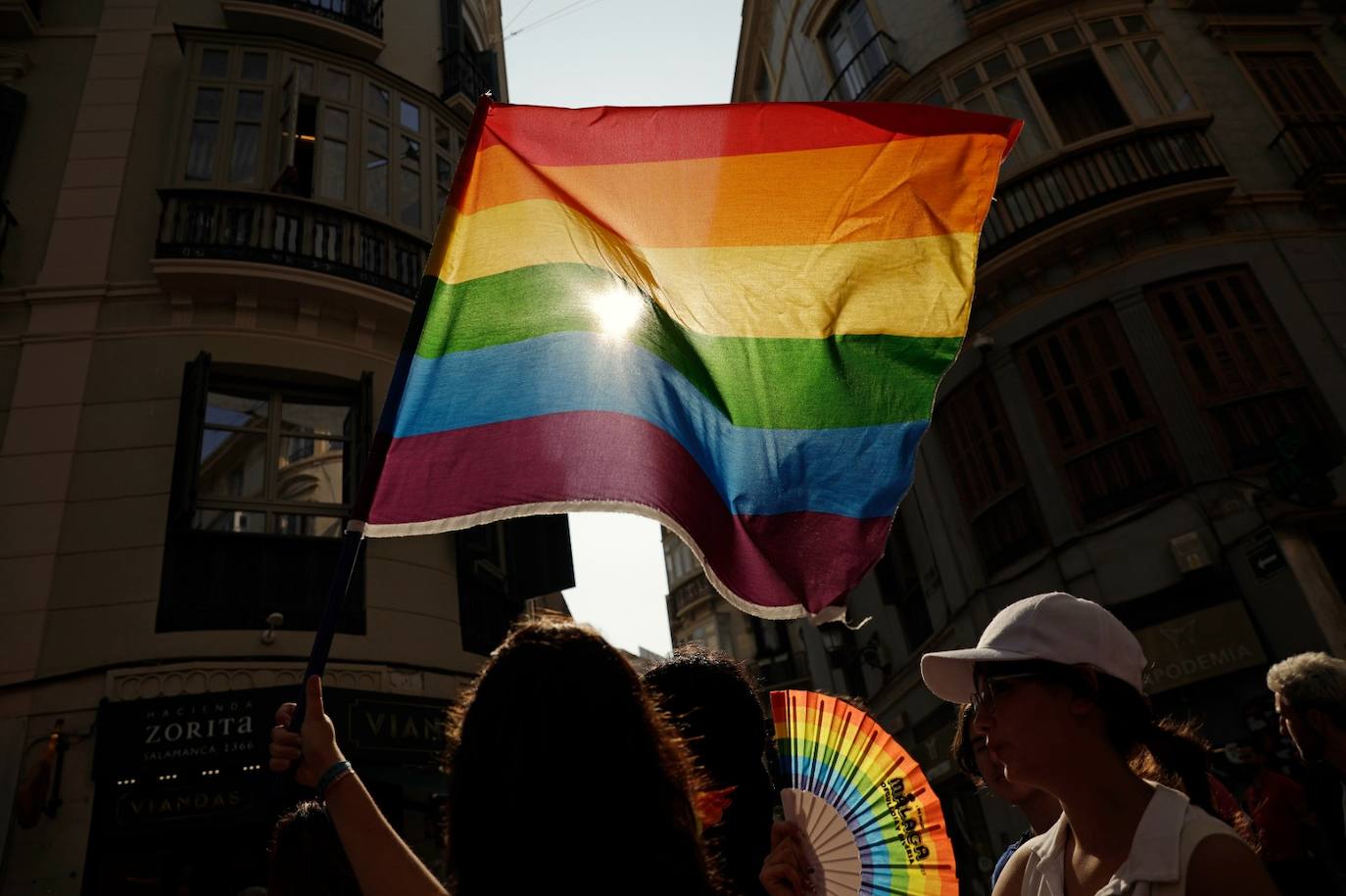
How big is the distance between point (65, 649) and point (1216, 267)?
45.7ft

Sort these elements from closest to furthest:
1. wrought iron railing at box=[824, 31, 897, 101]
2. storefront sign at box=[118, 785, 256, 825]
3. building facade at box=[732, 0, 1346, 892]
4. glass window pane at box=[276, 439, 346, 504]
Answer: storefront sign at box=[118, 785, 256, 825] < glass window pane at box=[276, 439, 346, 504] < building facade at box=[732, 0, 1346, 892] < wrought iron railing at box=[824, 31, 897, 101]

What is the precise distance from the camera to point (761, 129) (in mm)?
3873

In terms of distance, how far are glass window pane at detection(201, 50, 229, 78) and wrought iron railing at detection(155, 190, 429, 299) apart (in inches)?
85.5

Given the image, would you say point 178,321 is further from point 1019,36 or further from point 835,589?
point 1019,36

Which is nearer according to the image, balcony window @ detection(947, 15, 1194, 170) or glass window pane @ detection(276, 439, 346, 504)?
glass window pane @ detection(276, 439, 346, 504)

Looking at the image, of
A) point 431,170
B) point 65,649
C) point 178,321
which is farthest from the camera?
point 431,170

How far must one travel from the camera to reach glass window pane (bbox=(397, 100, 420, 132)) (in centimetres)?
1228

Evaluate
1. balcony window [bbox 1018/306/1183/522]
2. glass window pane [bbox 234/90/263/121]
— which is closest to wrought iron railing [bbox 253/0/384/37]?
glass window pane [bbox 234/90/263/121]

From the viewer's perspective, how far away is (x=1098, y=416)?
38.8 feet

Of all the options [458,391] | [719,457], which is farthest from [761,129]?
[458,391]

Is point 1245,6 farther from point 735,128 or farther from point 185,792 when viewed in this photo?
point 185,792

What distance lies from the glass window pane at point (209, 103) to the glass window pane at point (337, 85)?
1231 millimetres

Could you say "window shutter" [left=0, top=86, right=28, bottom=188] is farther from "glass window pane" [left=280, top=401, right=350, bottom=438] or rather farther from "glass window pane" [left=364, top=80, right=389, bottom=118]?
"glass window pane" [left=280, top=401, right=350, bottom=438]

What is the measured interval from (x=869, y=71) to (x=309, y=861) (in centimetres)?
1656
